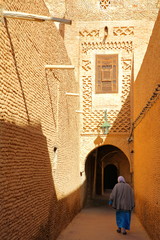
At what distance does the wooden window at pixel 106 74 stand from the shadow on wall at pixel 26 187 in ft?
21.2

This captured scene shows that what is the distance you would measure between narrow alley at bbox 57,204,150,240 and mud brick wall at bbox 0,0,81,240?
1.13 feet

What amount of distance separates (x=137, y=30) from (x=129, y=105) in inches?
116

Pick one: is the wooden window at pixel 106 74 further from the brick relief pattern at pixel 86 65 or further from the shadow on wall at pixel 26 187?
the shadow on wall at pixel 26 187

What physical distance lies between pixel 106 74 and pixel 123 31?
1.82 meters

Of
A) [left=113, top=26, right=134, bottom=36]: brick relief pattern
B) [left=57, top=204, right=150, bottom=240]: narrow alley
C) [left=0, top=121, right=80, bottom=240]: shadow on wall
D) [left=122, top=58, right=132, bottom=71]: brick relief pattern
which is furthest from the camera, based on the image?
[left=113, top=26, right=134, bottom=36]: brick relief pattern

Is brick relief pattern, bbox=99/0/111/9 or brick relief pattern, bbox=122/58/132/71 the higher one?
brick relief pattern, bbox=99/0/111/9

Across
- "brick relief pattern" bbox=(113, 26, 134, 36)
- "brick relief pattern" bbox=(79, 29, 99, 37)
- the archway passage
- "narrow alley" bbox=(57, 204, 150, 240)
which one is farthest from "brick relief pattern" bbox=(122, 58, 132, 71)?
the archway passage

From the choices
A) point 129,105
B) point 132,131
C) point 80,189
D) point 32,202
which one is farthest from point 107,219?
point 32,202

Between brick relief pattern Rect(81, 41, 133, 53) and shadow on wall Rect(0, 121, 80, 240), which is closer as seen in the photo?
shadow on wall Rect(0, 121, 80, 240)

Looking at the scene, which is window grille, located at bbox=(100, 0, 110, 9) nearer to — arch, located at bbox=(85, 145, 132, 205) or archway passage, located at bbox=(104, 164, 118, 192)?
→ arch, located at bbox=(85, 145, 132, 205)

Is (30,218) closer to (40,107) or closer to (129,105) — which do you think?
(40,107)

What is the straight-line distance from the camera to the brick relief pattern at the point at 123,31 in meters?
12.7

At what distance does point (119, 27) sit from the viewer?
502 inches

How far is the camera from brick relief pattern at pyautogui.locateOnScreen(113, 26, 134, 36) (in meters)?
12.7
